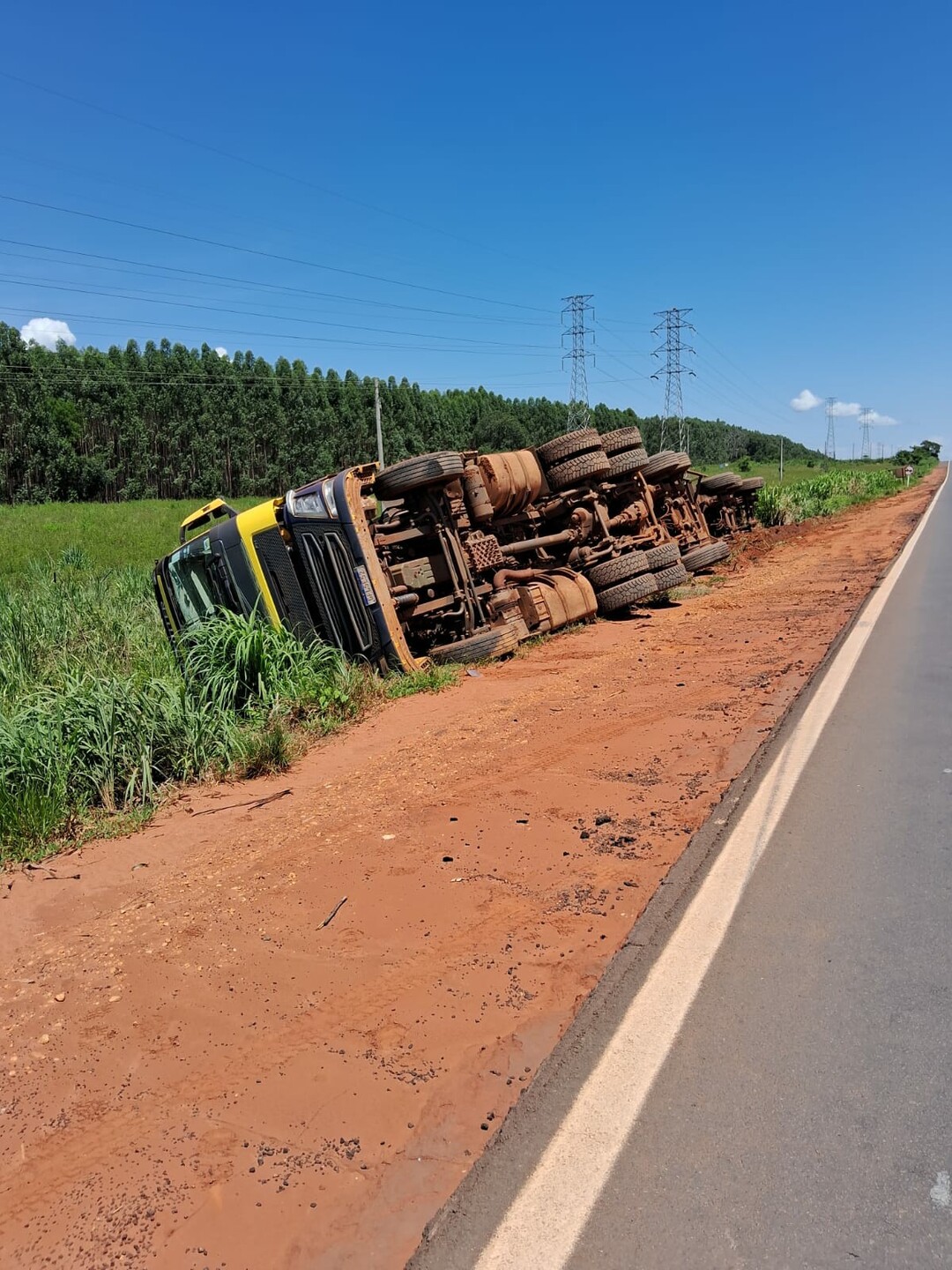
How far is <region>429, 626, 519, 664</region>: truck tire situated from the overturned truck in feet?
0.05

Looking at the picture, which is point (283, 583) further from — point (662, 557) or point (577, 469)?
point (662, 557)

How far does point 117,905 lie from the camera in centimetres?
439

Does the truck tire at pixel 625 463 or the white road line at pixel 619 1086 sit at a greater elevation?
the truck tire at pixel 625 463

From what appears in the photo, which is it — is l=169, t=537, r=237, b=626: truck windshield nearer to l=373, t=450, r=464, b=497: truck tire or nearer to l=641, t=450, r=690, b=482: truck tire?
l=373, t=450, r=464, b=497: truck tire

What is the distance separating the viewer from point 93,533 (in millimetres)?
30109

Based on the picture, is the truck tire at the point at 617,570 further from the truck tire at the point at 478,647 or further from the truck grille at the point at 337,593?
the truck grille at the point at 337,593

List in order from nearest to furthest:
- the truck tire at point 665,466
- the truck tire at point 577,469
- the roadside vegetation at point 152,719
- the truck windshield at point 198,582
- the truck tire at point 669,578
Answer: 1. the roadside vegetation at point 152,719
2. the truck windshield at point 198,582
3. the truck tire at point 577,469
4. the truck tire at point 669,578
5. the truck tire at point 665,466

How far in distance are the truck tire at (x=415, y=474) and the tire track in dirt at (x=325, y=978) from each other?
338 cm

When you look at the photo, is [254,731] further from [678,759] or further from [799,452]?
[799,452]

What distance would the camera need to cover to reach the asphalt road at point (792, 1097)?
82.9 inches

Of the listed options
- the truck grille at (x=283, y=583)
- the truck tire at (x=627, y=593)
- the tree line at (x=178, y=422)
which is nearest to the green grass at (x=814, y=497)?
the truck tire at (x=627, y=593)

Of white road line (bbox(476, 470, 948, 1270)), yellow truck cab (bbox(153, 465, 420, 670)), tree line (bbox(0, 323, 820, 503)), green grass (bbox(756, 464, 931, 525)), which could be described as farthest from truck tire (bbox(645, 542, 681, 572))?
tree line (bbox(0, 323, 820, 503))

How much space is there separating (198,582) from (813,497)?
95.3 feet

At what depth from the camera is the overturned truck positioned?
29.3ft
